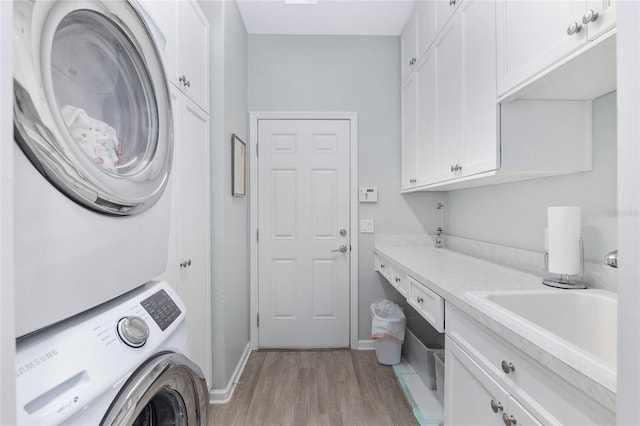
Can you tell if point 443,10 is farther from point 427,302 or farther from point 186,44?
point 427,302

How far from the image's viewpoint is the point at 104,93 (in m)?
0.69

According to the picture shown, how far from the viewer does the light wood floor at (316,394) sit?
177cm

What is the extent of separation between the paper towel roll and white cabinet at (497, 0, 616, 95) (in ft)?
1.83

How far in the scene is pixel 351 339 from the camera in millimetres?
2660

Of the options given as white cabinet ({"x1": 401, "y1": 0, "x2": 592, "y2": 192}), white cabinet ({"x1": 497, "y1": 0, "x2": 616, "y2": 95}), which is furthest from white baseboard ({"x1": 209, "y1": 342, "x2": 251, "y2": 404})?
white cabinet ({"x1": 497, "y1": 0, "x2": 616, "y2": 95})

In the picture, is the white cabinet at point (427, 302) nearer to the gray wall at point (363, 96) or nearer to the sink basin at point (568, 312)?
the sink basin at point (568, 312)

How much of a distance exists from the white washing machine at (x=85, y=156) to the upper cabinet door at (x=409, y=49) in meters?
2.06

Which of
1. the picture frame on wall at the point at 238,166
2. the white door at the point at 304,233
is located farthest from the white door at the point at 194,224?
the white door at the point at 304,233

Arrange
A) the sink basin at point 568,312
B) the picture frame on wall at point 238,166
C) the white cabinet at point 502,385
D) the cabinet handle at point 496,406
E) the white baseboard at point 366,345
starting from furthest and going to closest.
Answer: the white baseboard at point 366,345
the picture frame on wall at point 238,166
the sink basin at point 568,312
the cabinet handle at point 496,406
the white cabinet at point 502,385

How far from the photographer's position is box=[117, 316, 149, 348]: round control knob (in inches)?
24.2

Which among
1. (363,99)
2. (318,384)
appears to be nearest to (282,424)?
(318,384)

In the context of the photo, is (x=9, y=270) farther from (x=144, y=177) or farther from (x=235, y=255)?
(x=235, y=255)

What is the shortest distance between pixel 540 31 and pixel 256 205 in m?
2.17

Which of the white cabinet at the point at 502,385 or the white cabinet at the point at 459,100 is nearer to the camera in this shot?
the white cabinet at the point at 502,385
